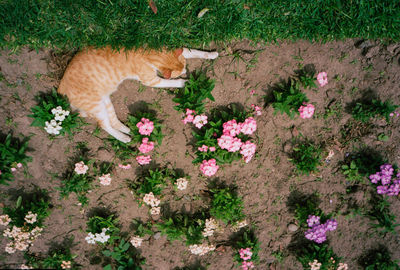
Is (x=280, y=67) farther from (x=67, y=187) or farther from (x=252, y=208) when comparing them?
(x=67, y=187)

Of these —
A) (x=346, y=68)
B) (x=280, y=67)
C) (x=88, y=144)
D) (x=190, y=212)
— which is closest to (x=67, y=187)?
(x=88, y=144)

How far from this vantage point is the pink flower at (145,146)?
3.72 m

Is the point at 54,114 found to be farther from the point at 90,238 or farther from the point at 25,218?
the point at 90,238

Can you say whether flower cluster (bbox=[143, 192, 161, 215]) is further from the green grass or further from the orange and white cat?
the green grass

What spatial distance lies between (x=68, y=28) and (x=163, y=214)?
334 cm

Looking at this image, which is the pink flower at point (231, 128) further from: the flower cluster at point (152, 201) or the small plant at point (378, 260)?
the small plant at point (378, 260)

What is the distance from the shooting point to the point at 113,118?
377 centimetres

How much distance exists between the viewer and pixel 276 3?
11.9ft

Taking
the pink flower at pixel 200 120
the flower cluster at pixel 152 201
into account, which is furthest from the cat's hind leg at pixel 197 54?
the flower cluster at pixel 152 201

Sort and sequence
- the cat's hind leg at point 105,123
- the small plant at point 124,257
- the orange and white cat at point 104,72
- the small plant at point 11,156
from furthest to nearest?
the small plant at point 124,257 → the small plant at point 11,156 → the cat's hind leg at point 105,123 → the orange and white cat at point 104,72

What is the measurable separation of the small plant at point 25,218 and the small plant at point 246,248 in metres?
3.33

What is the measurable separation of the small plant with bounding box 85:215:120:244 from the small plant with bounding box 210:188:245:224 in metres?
1.72

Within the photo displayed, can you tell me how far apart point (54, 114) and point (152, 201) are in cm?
205

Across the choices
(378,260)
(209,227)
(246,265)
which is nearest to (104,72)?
(209,227)
